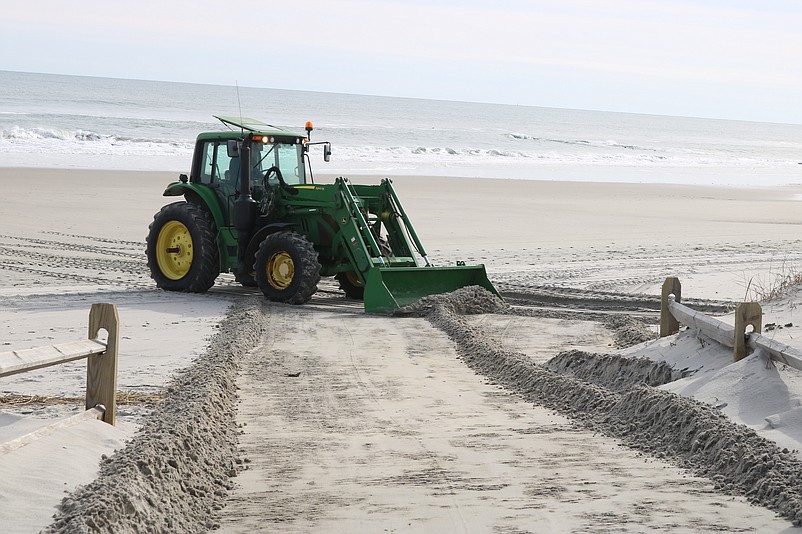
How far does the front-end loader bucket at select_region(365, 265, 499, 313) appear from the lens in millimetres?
11477

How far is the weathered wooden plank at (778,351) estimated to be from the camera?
6141mm

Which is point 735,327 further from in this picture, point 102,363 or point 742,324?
point 102,363

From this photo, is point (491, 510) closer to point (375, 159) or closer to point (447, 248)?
point (447, 248)

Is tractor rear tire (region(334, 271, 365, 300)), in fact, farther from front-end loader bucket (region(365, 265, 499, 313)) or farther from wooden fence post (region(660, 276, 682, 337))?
wooden fence post (region(660, 276, 682, 337))

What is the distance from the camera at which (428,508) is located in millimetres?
4984

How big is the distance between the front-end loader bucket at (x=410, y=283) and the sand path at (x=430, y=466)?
2.82 meters

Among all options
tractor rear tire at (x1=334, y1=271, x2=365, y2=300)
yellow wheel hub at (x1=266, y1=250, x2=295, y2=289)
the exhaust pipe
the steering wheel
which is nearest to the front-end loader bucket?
yellow wheel hub at (x1=266, y1=250, x2=295, y2=289)

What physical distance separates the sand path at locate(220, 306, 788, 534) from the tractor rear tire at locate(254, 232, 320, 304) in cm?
312

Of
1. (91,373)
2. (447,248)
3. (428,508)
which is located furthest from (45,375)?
(447,248)

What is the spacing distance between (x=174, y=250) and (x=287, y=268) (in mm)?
1940

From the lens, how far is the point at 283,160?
12.9 m

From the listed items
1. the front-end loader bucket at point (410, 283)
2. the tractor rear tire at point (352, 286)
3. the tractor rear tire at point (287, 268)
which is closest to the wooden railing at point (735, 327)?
the front-end loader bucket at point (410, 283)

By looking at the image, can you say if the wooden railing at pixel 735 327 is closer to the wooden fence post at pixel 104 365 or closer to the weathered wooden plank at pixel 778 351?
the weathered wooden plank at pixel 778 351

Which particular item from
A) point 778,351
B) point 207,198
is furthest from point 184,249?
point 778,351
